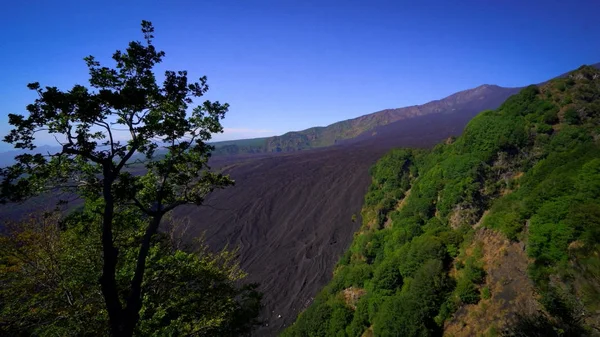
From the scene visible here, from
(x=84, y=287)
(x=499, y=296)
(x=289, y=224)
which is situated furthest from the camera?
(x=289, y=224)

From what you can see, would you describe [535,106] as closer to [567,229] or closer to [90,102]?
[567,229]

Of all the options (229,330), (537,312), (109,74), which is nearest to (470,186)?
(537,312)

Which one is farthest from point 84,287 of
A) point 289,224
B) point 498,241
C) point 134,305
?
point 289,224

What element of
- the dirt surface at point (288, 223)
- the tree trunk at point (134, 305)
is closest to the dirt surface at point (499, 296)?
the tree trunk at point (134, 305)

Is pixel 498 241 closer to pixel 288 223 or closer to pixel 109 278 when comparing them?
pixel 109 278

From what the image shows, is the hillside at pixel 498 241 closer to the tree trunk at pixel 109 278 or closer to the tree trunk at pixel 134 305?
the tree trunk at pixel 134 305

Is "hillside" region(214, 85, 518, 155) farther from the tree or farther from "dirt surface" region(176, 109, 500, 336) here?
the tree
